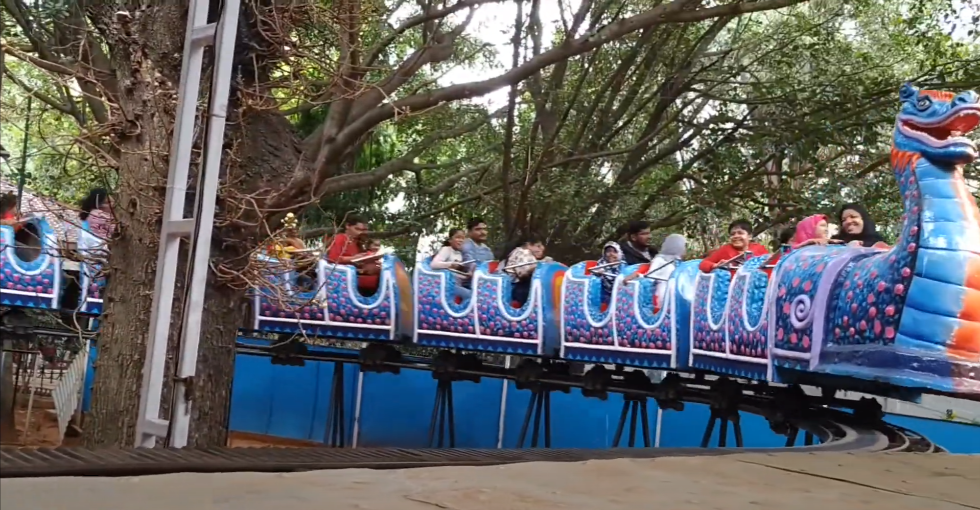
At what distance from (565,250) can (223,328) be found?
27.4 feet

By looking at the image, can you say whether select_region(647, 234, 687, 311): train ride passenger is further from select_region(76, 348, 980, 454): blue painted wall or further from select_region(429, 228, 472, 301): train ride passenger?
select_region(76, 348, 980, 454): blue painted wall

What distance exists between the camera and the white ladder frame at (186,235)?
315 cm

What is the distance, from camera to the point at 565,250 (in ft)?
42.3

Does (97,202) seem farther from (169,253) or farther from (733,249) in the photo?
(733,249)

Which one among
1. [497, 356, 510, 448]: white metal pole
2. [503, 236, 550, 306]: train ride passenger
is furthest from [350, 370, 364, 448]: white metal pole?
[503, 236, 550, 306]: train ride passenger

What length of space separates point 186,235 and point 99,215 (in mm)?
1788

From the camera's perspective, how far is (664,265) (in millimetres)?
7504

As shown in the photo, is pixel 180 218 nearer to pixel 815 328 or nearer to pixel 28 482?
pixel 28 482

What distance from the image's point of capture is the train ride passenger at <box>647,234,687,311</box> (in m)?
7.42

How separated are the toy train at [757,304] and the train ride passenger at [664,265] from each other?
0.13ft

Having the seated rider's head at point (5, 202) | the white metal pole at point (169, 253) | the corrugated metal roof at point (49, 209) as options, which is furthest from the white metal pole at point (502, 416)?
the seated rider's head at point (5, 202)

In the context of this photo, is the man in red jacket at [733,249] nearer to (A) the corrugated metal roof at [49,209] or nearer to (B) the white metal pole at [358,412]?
(A) the corrugated metal roof at [49,209]

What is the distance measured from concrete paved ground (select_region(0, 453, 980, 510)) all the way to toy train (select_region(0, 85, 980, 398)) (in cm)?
137

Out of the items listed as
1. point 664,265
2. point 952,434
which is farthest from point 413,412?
point 952,434
